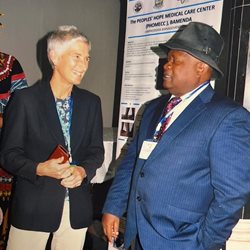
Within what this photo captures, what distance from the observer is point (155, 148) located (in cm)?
145

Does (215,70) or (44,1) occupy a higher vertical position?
(44,1)

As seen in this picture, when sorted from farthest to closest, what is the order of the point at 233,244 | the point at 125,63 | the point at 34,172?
the point at 125,63
the point at 233,244
the point at 34,172

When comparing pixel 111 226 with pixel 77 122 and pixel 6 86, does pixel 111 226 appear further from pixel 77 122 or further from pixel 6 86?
pixel 6 86

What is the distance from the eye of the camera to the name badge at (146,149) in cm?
149

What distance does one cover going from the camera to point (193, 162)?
136 centimetres

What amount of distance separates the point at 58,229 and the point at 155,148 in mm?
719

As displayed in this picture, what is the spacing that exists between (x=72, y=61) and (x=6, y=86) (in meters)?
0.99

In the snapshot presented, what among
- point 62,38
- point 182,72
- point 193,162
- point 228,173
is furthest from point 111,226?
point 62,38

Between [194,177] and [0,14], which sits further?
[0,14]

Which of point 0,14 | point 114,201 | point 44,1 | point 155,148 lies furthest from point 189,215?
point 44,1

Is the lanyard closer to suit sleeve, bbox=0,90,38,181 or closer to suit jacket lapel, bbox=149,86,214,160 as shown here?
suit jacket lapel, bbox=149,86,214,160

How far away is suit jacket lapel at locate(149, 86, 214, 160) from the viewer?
140 cm

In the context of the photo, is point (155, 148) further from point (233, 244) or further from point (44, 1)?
point (44, 1)

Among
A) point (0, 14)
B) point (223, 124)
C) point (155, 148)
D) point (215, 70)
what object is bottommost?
point (155, 148)
